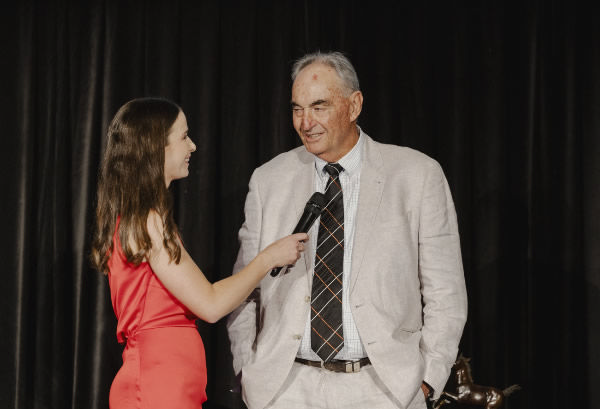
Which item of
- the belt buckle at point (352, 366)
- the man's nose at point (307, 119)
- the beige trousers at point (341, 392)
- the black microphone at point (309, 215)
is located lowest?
the beige trousers at point (341, 392)

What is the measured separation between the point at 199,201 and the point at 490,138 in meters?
1.58

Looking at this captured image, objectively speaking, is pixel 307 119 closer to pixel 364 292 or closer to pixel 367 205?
pixel 367 205

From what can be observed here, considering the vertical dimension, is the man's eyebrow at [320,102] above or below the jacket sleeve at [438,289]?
above

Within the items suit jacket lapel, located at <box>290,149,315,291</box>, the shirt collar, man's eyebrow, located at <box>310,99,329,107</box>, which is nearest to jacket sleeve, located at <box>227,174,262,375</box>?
suit jacket lapel, located at <box>290,149,315,291</box>

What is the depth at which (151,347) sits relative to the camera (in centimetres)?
195

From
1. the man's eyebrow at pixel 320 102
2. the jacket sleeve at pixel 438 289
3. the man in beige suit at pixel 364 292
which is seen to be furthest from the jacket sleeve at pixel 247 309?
the jacket sleeve at pixel 438 289

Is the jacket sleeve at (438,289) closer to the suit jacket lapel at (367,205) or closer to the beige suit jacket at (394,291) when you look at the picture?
the beige suit jacket at (394,291)

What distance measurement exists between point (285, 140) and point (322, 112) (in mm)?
988

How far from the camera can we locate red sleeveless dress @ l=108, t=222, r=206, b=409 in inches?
76.4

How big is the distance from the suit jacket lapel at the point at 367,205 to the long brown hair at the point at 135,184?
63 centimetres

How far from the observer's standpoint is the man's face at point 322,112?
237 cm

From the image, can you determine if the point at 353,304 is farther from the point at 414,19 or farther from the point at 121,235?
the point at 414,19

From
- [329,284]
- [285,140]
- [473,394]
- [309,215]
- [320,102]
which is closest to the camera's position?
[309,215]

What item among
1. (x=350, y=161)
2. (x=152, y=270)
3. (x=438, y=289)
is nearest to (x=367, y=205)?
(x=350, y=161)
